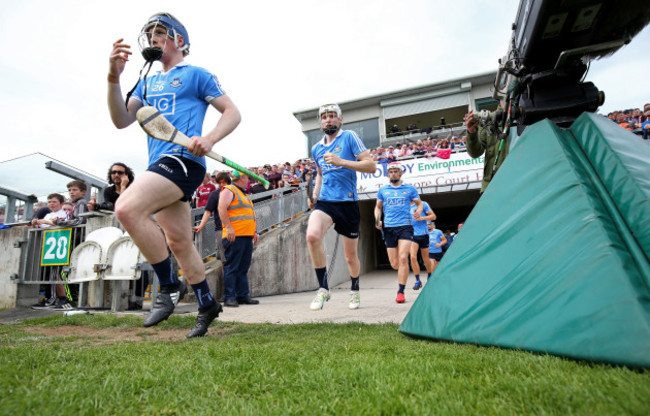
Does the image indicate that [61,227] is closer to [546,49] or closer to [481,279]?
[481,279]

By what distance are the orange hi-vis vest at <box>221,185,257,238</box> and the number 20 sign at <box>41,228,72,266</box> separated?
283 cm

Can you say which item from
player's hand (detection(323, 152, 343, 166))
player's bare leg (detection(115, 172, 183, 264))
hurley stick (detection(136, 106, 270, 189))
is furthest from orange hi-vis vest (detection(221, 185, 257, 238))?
hurley stick (detection(136, 106, 270, 189))

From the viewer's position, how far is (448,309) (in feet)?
6.95

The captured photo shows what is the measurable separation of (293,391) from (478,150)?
12.0ft

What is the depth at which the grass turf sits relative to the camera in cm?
115

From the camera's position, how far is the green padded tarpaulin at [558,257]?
4.79 ft

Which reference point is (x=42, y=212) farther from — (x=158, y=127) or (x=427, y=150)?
(x=427, y=150)

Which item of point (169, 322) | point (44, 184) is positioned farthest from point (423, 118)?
point (169, 322)

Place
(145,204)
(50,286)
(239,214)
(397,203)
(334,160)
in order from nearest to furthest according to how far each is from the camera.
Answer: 1. (145,204)
2. (334,160)
3. (239,214)
4. (397,203)
5. (50,286)

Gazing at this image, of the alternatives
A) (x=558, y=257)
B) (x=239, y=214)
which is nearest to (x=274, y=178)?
(x=239, y=214)

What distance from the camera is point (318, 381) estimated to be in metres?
1.45

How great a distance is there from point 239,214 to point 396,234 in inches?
113

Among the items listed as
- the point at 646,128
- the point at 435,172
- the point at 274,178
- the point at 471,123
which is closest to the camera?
the point at 471,123

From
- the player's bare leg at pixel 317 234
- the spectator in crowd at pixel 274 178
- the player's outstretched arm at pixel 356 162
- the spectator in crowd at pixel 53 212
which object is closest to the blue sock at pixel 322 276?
the player's bare leg at pixel 317 234
